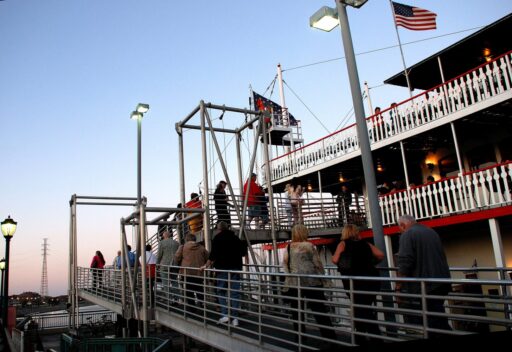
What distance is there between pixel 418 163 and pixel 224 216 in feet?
29.0

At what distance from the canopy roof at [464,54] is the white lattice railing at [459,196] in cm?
503

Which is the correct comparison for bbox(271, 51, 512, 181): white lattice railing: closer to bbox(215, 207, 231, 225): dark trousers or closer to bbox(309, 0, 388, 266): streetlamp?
bbox(215, 207, 231, 225): dark trousers

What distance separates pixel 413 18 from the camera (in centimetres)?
1695

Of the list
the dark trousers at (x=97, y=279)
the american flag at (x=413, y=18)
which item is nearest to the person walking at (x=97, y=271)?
the dark trousers at (x=97, y=279)

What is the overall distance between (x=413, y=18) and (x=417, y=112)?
16.2ft

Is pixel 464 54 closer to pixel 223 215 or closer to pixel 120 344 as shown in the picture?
pixel 223 215

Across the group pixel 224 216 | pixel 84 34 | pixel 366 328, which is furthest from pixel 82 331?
pixel 366 328

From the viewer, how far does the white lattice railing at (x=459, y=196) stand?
11266 mm

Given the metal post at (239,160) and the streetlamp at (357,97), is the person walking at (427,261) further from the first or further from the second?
the metal post at (239,160)

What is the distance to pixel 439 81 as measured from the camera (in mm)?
18562

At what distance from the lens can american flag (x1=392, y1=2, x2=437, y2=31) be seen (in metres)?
16.7

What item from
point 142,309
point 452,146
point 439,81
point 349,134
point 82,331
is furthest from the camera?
point 82,331

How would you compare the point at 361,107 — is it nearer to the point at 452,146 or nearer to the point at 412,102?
the point at 412,102

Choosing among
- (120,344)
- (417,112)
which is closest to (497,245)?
(417,112)
